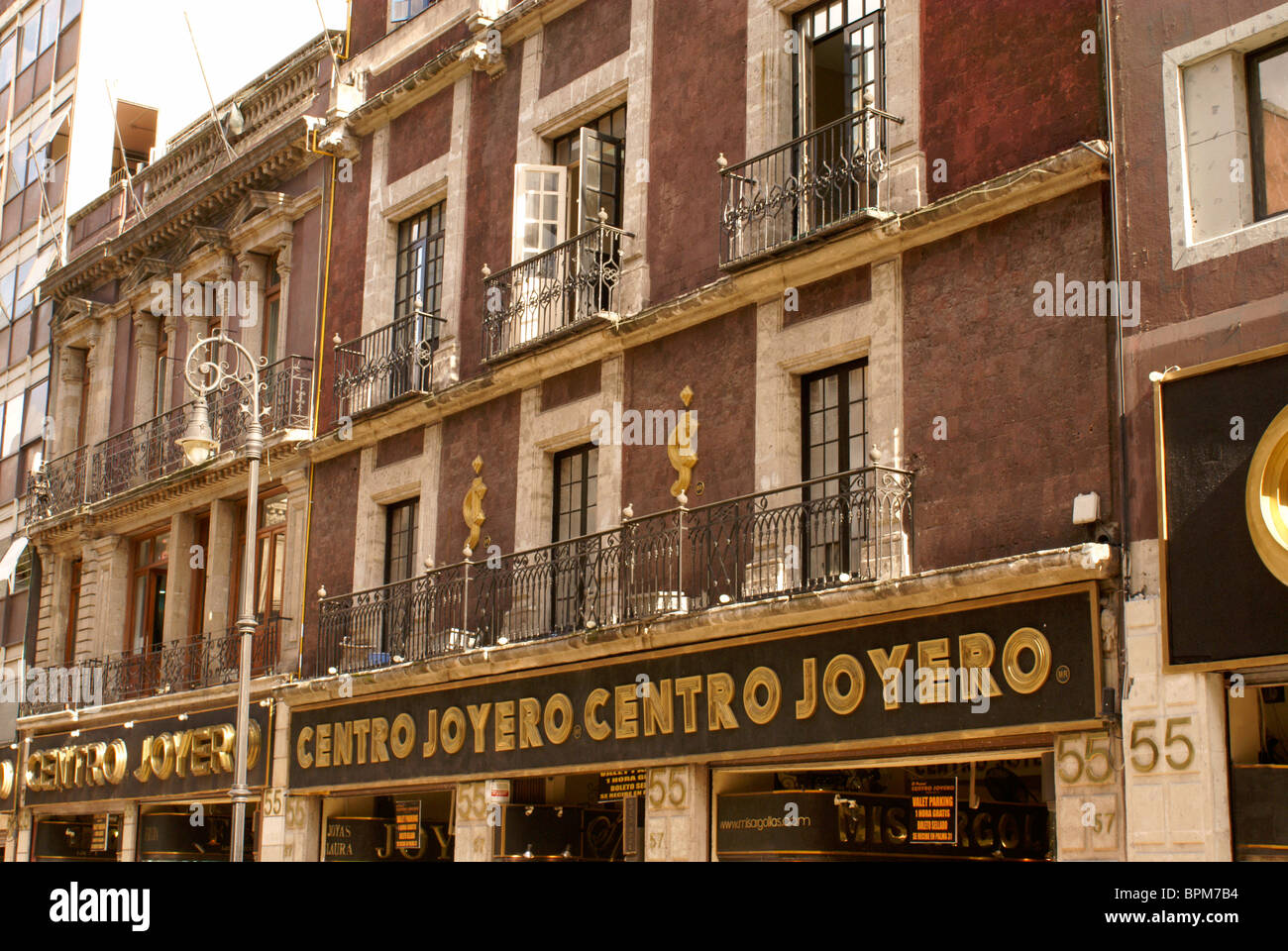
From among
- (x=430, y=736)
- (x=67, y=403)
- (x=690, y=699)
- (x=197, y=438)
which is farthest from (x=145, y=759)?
(x=690, y=699)

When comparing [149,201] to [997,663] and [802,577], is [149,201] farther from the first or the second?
[997,663]

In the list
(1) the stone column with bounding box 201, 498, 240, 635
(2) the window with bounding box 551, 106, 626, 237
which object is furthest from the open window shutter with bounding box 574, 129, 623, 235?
(1) the stone column with bounding box 201, 498, 240, 635

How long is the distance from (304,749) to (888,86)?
38.0 ft

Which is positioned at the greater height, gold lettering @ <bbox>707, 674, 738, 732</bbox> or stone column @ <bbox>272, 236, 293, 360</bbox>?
stone column @ <bbox>272, 236, 293, 360</bbox>

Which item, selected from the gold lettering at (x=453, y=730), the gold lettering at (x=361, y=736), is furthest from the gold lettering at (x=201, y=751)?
the gold lettering at (x=453, y=730)

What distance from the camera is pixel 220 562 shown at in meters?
24.2

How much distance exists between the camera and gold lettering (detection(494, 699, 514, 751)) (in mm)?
17500

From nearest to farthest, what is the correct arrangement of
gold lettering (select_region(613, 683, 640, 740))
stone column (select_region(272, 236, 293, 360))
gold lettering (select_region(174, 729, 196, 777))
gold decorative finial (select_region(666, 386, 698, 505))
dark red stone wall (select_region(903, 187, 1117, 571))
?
1. dark red stone wall (select_region(903, 187, 1117, 571))
2. gold lettering (select_region(613, 683, 640, 740))
3. gold decorative finial (select_region(666, 386, 698, 505))
4. gold lettering (select_region(174, 729, 196, 777))
5. stone column (select_region(272, 236, 293, 360))

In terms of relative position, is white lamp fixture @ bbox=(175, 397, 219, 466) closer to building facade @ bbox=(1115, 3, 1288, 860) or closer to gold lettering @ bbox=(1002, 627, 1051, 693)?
gold lettering @ bbox=(1002, 627, 1051, 693)

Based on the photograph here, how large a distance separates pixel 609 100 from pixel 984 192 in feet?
21.7

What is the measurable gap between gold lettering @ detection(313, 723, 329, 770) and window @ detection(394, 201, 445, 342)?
5.24m

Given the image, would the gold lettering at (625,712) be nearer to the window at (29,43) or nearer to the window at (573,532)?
the window at (573,532)

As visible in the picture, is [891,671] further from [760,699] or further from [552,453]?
[552,453]
